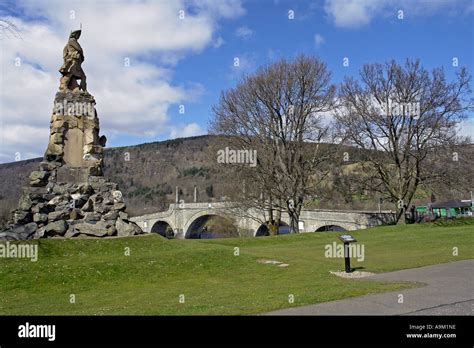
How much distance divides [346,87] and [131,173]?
142383mm

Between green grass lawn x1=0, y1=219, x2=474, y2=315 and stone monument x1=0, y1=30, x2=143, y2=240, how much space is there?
4.76 feet

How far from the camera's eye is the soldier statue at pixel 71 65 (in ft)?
69.6

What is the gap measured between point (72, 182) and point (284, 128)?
18.0m

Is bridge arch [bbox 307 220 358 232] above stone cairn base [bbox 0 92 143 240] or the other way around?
the other way around

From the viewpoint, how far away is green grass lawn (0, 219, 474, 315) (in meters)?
8.70

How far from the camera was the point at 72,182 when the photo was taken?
20.2m

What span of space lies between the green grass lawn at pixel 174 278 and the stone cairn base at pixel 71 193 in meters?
1.31

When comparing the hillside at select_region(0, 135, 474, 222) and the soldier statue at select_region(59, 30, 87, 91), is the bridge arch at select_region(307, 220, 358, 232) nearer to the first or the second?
the hillside at select_region(0, 135, 474, 222)

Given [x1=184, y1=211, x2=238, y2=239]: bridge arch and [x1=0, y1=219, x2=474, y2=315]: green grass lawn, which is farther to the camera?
[x1=184, y1=211, x2=238, y2=239]: bridge arch

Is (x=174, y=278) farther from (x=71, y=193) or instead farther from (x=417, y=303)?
(x=71, y=193)

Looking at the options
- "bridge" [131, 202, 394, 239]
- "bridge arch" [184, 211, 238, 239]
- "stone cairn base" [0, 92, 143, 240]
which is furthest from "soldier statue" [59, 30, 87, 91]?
"bridge arch" [184, 211, 238, 239]

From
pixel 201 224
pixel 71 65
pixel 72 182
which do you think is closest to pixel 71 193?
pixel 72 182

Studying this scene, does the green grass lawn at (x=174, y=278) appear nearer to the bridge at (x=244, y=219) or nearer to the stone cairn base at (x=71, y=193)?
the stone cairn base at (x=71, y=193)

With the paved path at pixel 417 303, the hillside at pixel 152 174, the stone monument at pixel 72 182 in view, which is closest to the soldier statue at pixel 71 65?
the stone monument at pixel 72 182
